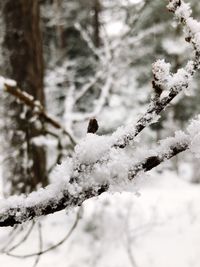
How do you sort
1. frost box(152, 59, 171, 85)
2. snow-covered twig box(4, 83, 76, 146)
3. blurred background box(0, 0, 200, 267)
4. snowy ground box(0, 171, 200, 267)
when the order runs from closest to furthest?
frost box(152, 59, 171, 85), snow-covered twig box(4, 83, 76, 146), blurred background box(0, 0, 200, 267), snowy ground box(0, 171, 200, 267)

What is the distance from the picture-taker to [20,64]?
13.8 ft

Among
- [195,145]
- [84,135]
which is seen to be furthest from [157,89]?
[84,135]

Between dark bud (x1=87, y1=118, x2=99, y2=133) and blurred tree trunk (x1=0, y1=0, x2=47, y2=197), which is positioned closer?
dark bud (x1=87, y1=118, x2=99, y2=133)

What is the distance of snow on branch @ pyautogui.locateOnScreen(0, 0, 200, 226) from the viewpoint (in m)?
0.88

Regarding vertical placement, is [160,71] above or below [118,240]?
below

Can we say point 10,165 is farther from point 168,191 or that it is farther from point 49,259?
point 168,191

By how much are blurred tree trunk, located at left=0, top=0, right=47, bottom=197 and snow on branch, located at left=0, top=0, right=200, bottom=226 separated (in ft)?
10.5

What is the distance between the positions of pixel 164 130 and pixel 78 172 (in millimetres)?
15840

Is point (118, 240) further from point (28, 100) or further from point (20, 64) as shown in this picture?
point (28, 100)

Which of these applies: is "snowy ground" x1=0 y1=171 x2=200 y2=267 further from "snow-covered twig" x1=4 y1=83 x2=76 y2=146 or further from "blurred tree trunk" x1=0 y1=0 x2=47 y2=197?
"snow-covered twig" x1=4 y1=83 x2=76 y2=146

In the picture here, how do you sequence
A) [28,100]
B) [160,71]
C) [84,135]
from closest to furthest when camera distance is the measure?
[160,71] < [84,135] < [28,100]

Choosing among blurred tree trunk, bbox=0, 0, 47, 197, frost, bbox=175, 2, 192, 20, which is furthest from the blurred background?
frost, bbox=175, 2, 192, 20

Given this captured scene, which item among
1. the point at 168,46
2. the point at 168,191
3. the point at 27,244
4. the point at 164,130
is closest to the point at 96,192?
the point at 27,244

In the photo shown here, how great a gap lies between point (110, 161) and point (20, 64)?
3448 millimetres
